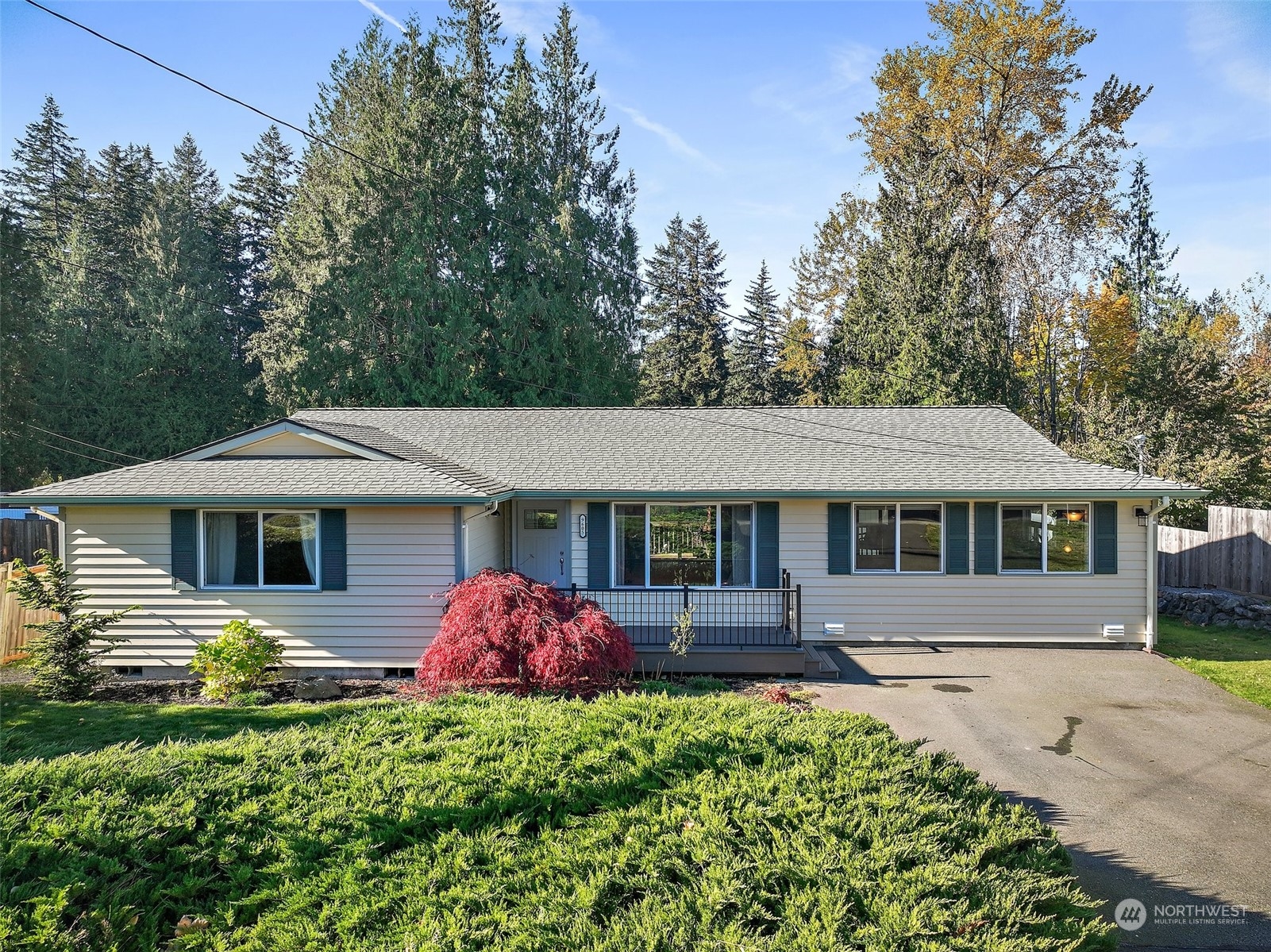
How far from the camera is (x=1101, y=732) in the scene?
24.4ft

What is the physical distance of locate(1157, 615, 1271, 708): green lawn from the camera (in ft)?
30.0

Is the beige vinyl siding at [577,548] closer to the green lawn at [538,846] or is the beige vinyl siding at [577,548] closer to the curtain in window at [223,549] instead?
the curtain in window at [223,549]

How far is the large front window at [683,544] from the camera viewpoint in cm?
1148

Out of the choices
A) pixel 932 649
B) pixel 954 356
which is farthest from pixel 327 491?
pixel 954 356

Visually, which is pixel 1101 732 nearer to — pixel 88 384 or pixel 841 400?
pixel 841 400

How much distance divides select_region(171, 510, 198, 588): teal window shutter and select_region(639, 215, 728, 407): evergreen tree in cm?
2504

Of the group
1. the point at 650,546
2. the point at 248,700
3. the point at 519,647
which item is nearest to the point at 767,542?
the point at 650,546

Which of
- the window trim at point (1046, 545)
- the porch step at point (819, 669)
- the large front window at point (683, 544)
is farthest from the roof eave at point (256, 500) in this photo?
the window trim at point (1046, 545)

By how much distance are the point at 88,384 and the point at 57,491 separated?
68.1 ft

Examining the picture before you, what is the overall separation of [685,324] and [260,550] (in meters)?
30.0

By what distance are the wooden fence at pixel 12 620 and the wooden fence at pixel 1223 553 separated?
19.5 metres

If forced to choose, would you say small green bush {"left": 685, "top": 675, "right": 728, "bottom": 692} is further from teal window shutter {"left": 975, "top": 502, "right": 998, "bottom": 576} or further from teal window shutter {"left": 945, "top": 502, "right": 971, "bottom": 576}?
teal window shutter {"left": 975, "top": 502, "right": 998, "bottom": 576}

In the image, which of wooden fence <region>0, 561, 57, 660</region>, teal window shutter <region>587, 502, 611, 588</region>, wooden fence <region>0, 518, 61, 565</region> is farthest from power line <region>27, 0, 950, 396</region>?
wooden fence <region>0, 518, 61, 565</region>

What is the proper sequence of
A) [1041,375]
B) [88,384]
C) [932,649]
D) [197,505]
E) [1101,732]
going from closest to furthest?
[1101,732] → [197,505] → [932,649] → [1041,375] → [88,384]
